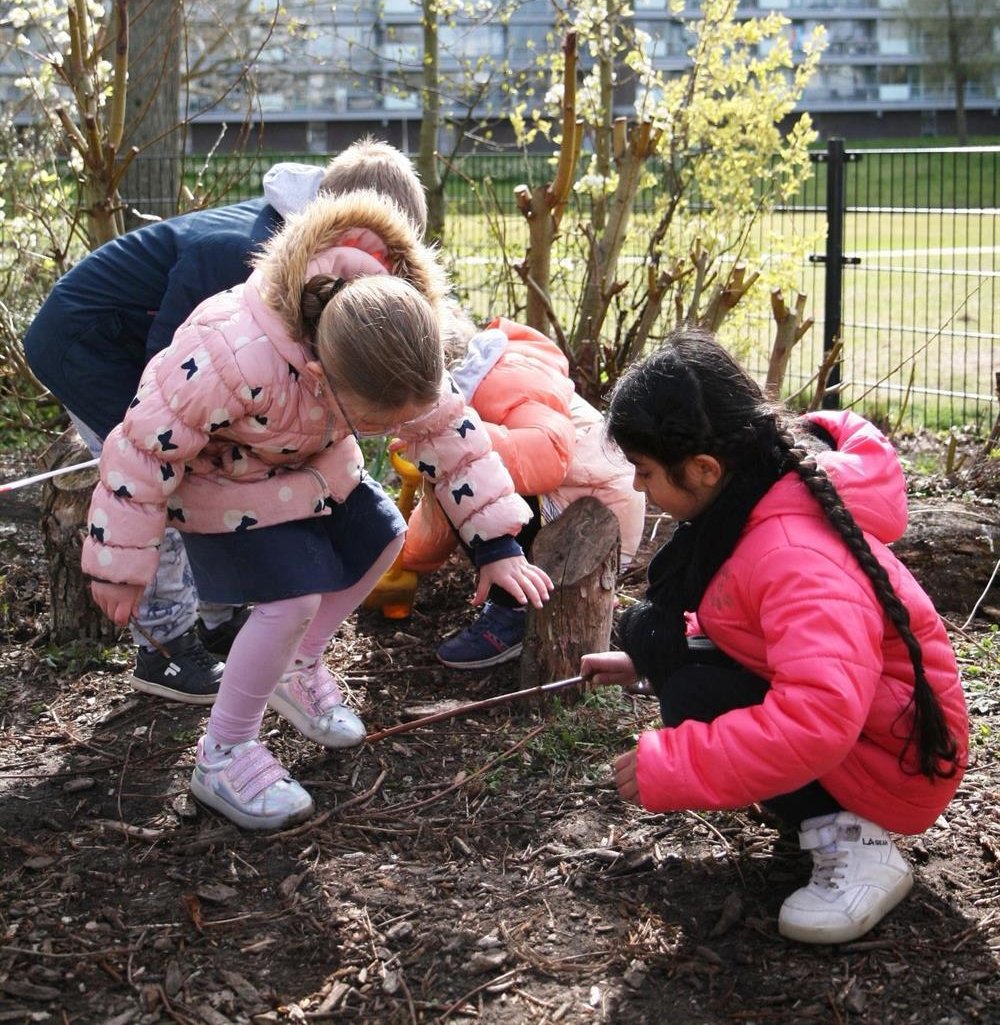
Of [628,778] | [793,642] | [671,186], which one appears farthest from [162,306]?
[671,186]

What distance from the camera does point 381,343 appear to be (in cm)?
213

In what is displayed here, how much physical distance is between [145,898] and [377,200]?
136 centimetres

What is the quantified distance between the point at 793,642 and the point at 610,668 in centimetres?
63

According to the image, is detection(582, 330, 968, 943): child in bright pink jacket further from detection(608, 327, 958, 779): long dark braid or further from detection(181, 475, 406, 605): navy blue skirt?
detection(181, 475, 406, 605): navy blue skirt

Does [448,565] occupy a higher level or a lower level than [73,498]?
lower

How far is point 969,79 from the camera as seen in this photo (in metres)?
39.6

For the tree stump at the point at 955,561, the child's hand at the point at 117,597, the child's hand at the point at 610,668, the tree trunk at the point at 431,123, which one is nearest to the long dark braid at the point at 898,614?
the child's hand at the point at 610,668

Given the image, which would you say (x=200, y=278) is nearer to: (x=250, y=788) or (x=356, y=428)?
(x=356, y=428)

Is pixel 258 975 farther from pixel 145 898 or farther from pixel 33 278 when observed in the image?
pixel 33 278

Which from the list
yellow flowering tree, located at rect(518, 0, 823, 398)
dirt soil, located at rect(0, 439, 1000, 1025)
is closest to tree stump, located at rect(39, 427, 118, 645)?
dirt soil, located at rect(0, 439, 1000, 1025)

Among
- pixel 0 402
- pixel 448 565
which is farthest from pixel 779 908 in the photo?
pixel 0 402

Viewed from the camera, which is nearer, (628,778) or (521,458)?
(628,778)

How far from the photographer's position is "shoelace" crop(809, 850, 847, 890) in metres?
2.13

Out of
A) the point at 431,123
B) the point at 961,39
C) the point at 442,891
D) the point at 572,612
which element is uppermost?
the point at 961,39
